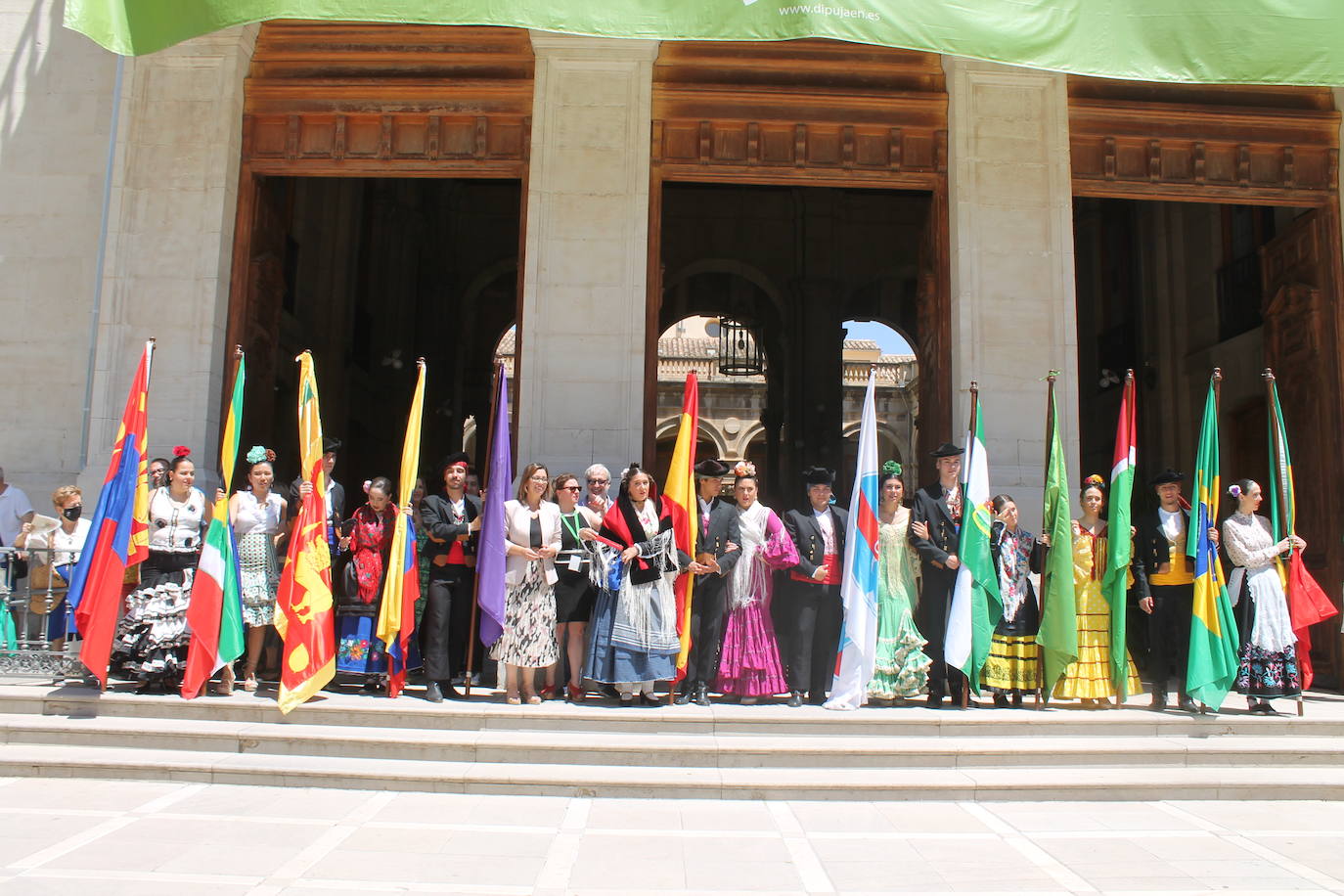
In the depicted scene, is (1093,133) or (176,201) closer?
(176,201)

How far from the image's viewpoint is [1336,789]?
6.09 metres

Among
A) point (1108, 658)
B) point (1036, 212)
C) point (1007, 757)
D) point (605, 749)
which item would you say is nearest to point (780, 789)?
point (605, 749)

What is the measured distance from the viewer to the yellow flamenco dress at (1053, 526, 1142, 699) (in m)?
7.57

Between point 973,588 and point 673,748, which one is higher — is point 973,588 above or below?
above

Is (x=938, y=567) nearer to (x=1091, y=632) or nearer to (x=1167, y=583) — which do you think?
(x=1091, y=632)

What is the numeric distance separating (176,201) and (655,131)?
420 centimetres

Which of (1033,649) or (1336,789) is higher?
(1033,649)

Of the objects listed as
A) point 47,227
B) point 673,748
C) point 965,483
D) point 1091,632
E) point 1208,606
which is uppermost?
point 47,227

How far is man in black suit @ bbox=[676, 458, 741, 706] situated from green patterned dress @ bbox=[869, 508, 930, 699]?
1097mm

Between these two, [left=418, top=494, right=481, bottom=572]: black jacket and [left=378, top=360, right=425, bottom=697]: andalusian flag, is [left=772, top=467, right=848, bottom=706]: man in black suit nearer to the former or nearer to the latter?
[left=418, top=494, right=481, bottom=572]: black jacket

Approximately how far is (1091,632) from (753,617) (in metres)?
2.48

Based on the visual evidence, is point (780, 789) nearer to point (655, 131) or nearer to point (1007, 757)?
point (1007, 757)

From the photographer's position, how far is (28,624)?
8547mm

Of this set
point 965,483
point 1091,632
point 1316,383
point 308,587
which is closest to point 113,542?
point 308,587
